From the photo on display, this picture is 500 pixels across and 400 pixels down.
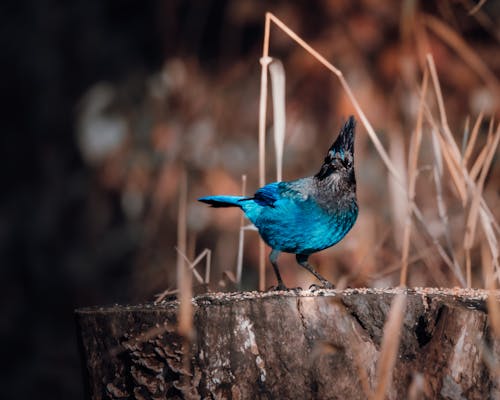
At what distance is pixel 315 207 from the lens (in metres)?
2.56

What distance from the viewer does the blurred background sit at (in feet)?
15.1

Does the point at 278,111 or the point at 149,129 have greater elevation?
the point at 149,129

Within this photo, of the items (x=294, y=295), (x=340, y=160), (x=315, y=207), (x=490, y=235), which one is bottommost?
(x=294, y=295)

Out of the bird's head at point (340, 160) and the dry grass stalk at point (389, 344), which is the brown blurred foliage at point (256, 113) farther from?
the dry grass stalk at point (389, 344)

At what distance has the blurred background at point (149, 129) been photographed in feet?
15.1

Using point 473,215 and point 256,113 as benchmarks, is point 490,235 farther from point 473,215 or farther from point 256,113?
point 256,113

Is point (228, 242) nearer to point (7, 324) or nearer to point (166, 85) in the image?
point (166, 85)

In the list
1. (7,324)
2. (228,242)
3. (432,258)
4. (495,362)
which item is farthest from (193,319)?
(7,324)

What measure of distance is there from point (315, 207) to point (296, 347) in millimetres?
653

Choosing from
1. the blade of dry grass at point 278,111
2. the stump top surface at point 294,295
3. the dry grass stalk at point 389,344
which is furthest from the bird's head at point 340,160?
the dry grass stalk at point 389,344

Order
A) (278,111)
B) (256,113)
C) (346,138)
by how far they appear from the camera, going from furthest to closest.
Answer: (256,113), (278,111), (346,138)

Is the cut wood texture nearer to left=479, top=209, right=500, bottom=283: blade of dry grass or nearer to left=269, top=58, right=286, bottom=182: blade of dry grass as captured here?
left=479, top=209, right=500, bottom=283: blade of dry grass

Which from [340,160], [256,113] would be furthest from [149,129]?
[340,160]

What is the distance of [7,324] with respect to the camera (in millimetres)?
5125
